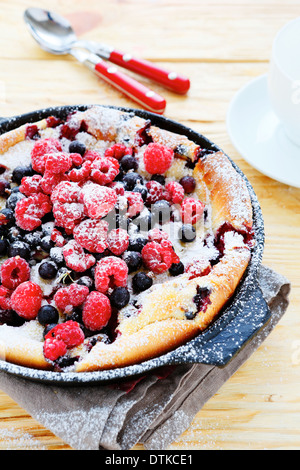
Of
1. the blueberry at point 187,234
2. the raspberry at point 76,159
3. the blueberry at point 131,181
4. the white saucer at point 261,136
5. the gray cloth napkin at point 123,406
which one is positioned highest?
the raspberry at point 76,159

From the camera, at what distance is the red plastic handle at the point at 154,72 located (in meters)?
2.28

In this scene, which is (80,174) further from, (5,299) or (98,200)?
(5,299)

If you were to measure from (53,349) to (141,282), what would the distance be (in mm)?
312

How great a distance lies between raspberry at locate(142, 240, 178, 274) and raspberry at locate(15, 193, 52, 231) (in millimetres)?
325

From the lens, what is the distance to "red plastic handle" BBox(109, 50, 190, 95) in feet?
7.48

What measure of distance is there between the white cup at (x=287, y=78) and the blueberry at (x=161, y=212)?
613 millimetres

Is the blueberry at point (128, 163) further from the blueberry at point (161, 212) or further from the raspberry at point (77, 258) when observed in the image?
the raspberry at point (77, 258)

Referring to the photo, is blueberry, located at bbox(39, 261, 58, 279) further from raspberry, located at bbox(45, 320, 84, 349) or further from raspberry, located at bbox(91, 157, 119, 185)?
raspberry, located at bbox(91, 157, 119, 185)

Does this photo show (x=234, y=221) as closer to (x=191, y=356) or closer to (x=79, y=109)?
(x=191, y=356)

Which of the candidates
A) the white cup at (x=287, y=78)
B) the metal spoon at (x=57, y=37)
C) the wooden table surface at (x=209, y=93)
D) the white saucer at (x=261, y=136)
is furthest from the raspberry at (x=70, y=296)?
the metal spoon at (x=57, y=37)

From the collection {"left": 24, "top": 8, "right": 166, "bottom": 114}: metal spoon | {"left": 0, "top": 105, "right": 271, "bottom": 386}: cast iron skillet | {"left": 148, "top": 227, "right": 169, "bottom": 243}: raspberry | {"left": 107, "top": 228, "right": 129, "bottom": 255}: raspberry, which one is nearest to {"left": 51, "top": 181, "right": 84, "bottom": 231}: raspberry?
{"left": 107, "top": 228, "right": 129, "bottom": 255}: raspberry

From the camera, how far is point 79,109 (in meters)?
1.85

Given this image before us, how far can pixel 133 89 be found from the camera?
86.4 inches

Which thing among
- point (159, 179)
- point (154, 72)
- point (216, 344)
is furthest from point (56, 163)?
point (154, 72)
